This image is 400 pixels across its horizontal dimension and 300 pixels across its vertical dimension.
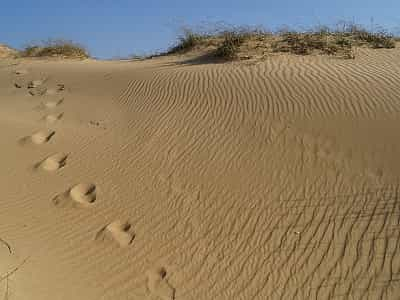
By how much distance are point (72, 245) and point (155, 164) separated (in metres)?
1.71

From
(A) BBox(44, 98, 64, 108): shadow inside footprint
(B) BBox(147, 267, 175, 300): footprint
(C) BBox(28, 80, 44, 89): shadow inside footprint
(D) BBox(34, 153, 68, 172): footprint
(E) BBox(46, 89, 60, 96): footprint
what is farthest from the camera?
(C) BBox(28, 80, 44, 89): shadow inside footprint

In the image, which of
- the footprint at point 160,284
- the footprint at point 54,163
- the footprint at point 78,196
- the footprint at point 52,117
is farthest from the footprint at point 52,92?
the footprint at point 160,284

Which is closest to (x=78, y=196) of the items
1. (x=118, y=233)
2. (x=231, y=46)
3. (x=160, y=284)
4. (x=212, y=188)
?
(x=118, y=233)

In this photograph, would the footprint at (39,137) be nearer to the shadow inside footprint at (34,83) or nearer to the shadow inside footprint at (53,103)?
the shadow inside footprint at (53,103)

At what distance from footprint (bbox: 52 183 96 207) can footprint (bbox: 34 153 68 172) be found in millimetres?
672

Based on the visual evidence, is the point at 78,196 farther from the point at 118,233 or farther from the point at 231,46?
the point at 231,46

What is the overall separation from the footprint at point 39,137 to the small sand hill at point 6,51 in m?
8.23

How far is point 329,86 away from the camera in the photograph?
7293 mm

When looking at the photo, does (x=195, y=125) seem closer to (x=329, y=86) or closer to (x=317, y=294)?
(x=329, y=86)

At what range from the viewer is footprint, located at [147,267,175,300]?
4.21m

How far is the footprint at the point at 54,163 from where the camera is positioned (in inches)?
249

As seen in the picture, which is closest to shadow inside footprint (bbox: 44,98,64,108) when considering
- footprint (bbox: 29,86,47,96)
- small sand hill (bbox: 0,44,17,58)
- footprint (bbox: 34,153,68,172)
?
footprint (bbox: 29,86,47,96)

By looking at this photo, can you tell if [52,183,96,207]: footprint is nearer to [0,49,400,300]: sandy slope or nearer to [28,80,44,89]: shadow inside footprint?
[0,49,400,300]: sandy slope

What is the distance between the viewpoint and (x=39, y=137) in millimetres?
7141
